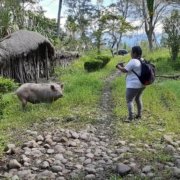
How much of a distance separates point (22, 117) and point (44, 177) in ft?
12.4

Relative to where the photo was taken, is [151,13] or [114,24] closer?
[151,13]

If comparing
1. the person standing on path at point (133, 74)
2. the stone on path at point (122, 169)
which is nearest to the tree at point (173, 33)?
the person standing on path at point (133, 74)

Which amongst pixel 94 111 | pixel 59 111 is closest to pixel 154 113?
pixel 94 111

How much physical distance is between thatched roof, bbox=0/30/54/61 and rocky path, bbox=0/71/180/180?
Result: 7042 millimetres

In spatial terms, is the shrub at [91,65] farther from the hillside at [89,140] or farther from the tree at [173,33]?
the hillside at [89,140]

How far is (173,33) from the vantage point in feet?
71.6

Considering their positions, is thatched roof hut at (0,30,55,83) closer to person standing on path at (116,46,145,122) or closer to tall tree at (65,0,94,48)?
person standing on path at (116,46,145,122)

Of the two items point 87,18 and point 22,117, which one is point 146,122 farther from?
point 87,18

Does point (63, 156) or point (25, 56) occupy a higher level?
point (25, 56)

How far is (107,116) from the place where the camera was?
9.59 meters

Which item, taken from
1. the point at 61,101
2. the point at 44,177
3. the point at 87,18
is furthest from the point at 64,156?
the point at 87,18

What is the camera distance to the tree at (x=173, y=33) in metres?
21.8

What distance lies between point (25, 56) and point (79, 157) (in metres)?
Answer: 9.97

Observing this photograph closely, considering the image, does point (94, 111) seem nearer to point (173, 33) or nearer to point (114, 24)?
point (173, 33)
